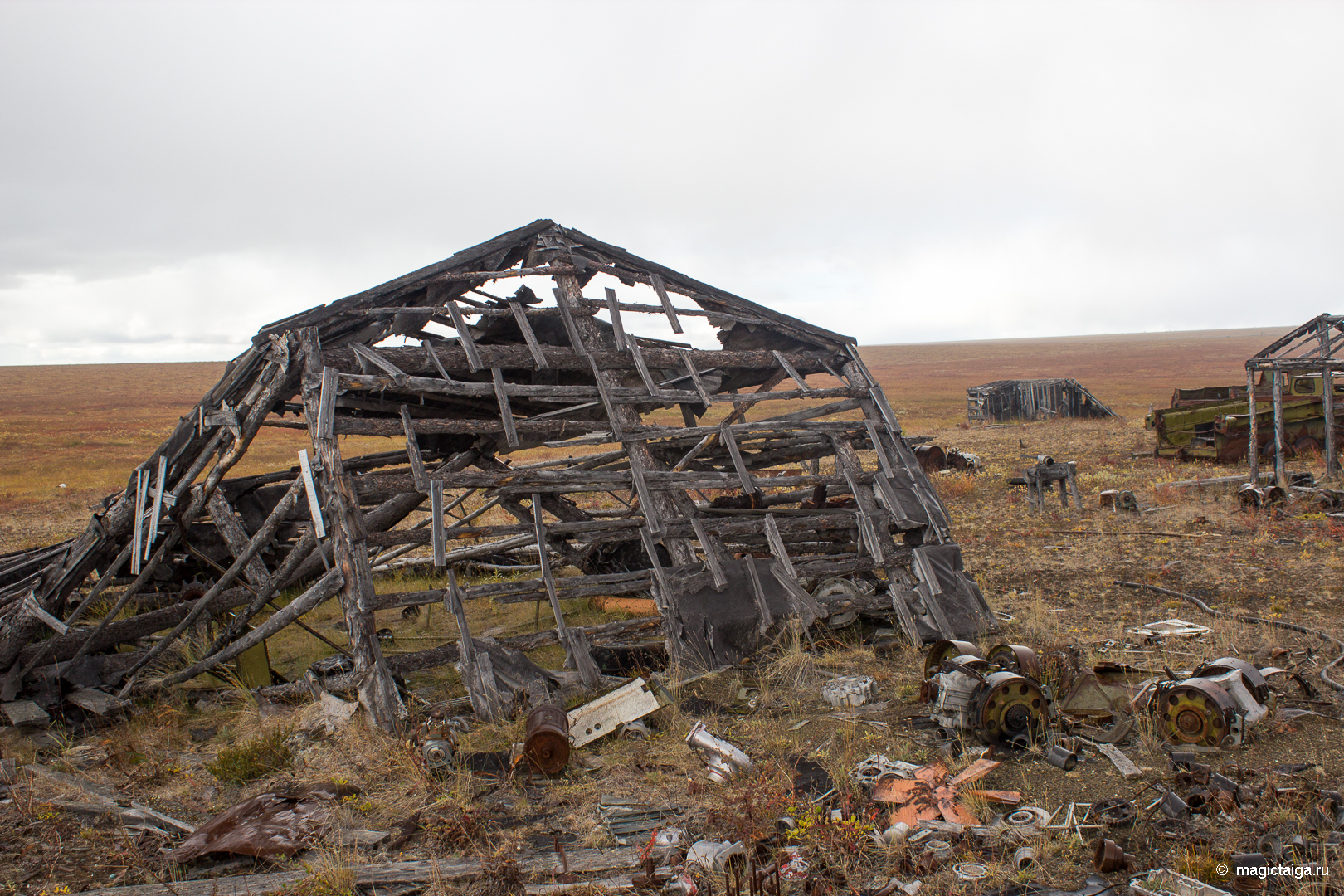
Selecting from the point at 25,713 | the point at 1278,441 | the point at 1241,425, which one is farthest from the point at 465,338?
the point at 1241,425

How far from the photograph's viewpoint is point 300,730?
21.9 feet

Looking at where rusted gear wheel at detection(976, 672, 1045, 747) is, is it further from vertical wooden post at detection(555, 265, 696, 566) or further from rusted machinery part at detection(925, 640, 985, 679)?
vertical wooden post at detection(555, 265, 696, 566)

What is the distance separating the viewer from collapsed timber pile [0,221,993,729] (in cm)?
736

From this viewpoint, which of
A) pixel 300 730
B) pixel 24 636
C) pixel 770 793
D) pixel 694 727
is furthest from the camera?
pixel 24 636

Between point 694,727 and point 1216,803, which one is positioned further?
point 694,727

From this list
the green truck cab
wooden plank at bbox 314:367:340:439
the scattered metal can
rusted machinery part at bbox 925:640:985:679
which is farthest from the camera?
the green truck cab

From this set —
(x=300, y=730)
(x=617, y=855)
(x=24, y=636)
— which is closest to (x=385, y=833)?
(x=617, y=855)

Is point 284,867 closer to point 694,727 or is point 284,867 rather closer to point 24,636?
point 694,727

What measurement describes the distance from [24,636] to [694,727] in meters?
6.83

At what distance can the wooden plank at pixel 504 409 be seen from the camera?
7.86 m

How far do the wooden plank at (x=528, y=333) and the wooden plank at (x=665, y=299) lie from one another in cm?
156

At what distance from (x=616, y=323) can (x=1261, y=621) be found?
750cm

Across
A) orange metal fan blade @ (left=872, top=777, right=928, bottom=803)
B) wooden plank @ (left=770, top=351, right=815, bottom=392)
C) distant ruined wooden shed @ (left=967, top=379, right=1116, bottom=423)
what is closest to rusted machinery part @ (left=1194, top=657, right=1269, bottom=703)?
orange metal fan blade @ (left=872, top=777, right=928, bottom=803)

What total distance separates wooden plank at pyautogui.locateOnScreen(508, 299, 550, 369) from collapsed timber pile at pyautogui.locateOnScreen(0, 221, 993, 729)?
1.3 inches
